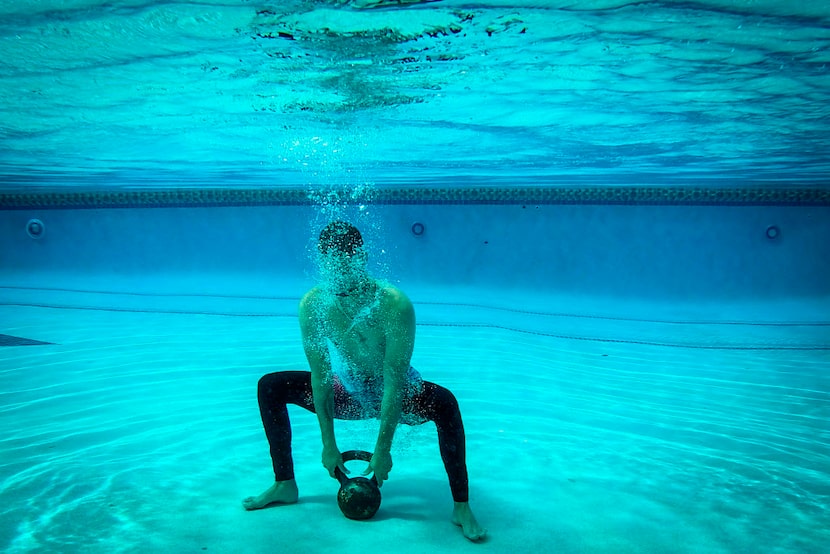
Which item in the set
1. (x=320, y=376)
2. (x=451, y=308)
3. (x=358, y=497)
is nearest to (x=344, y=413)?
(x=320, y=376)

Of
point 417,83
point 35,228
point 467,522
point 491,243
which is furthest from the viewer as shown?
point 35,228

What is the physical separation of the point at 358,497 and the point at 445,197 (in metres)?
12.5

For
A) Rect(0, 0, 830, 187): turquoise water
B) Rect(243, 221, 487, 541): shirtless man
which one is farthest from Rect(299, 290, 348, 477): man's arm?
Rect(0, 0, 830, 187): turquoise water

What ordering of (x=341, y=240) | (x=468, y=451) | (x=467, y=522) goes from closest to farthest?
(x=341, y=240) < (x=467, y=522) < (x=468, y=451)

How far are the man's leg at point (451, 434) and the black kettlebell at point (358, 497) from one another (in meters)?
0.42

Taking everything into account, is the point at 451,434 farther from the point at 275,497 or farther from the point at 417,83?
the point at 417,83

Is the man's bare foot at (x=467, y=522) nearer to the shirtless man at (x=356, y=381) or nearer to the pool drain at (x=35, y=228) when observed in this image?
the shirtless man at (x=356, y=381)

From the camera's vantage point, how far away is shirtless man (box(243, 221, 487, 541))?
283cm

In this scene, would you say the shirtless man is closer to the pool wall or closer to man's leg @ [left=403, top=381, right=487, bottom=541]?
man's leg @ [left=403, top=381, right=487, bottom=541]

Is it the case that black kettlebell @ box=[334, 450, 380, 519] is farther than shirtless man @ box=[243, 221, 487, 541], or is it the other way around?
black kettlebell @ box=[334, 450, 380, 519]

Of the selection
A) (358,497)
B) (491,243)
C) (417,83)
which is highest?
(417,83)

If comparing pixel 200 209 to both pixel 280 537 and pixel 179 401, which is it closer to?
pixel 179 401

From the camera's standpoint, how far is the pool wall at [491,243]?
45.8 feet

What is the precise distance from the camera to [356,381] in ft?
10.3
